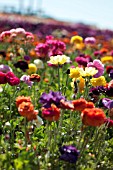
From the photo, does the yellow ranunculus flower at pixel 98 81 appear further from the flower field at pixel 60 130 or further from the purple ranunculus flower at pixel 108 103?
the purple ranunculus flower at pixel 108 103

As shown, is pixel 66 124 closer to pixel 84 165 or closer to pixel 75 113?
pixel 75 113

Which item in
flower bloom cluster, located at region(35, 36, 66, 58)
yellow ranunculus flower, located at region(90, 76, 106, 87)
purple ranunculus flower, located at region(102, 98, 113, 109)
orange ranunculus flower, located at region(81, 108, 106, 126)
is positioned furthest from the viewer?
flower bloom cluster, located at region(35, 36, 66, 58)

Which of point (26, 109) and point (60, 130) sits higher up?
point (26, 109)

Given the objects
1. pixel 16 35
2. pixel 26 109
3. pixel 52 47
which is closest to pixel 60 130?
pixel 26 109

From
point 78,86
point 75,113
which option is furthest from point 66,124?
point 78,86

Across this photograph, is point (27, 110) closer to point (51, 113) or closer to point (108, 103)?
point (51, 113)

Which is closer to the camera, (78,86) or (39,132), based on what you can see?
(39,132)

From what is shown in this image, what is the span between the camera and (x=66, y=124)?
3824 mm

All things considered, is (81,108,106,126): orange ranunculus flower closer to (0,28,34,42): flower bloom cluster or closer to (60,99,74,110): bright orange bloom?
(60,99,74,110): bright orange bloom

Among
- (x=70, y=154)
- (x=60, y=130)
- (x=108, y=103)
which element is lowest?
(x=60, y=130)

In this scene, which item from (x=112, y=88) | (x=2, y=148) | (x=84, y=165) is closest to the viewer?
(x=84, y=165)

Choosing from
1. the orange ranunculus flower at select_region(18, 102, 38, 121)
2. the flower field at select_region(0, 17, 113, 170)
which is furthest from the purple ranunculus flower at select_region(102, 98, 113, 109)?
the orange ranunculus flower at select_region(18, 102, 38, 121)

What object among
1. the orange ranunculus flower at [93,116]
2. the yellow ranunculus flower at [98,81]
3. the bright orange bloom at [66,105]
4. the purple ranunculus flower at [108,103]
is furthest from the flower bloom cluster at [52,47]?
the orange ranunculus flower at [93,116]

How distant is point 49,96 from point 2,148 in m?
0.58
